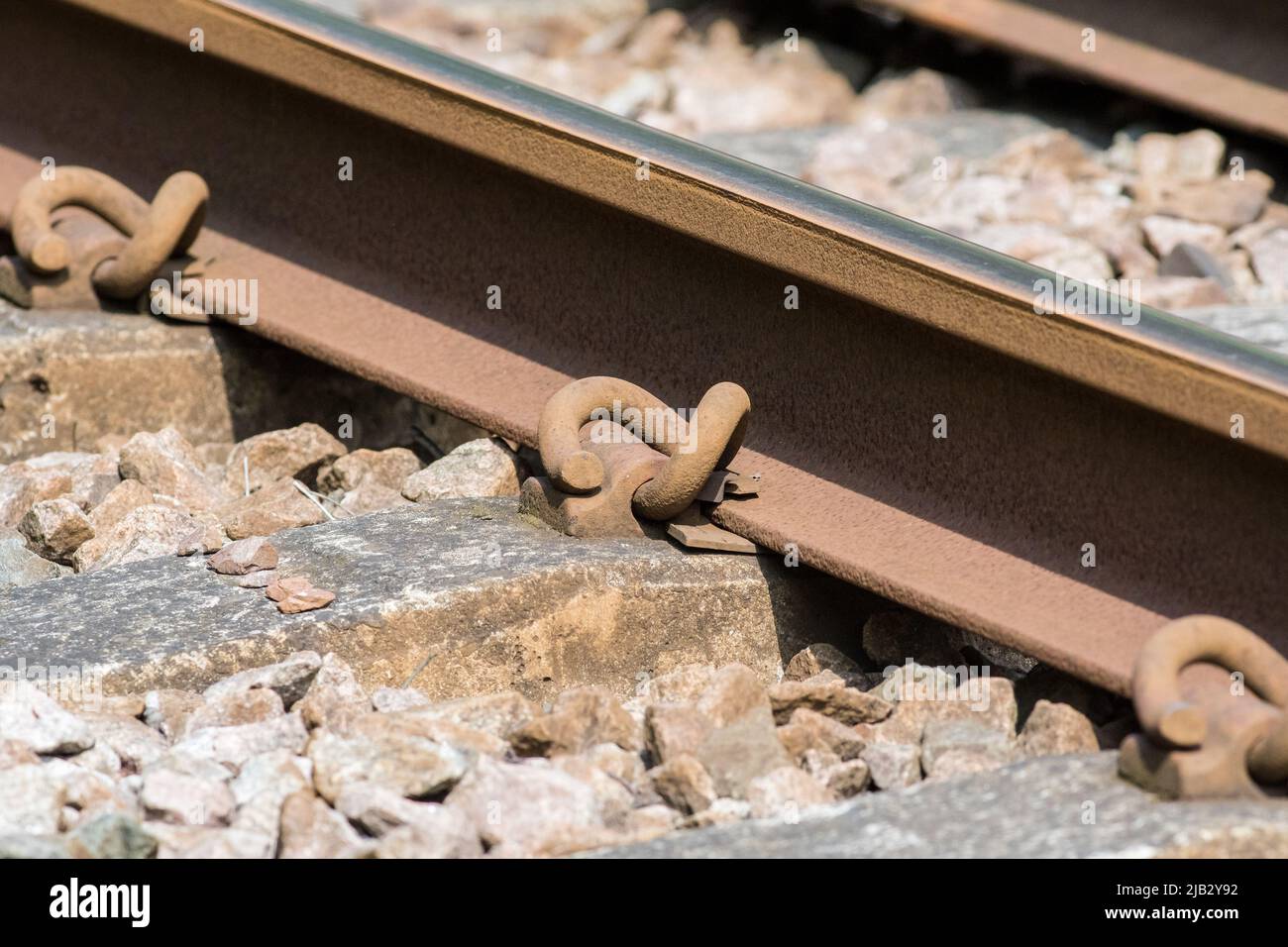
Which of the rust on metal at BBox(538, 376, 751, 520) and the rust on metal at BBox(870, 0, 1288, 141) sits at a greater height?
the rust on metal at BBox(870, 0, 1288, 141)

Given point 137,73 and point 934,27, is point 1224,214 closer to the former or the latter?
point 934,27

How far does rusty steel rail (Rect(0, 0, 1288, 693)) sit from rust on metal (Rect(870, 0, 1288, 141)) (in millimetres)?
3272

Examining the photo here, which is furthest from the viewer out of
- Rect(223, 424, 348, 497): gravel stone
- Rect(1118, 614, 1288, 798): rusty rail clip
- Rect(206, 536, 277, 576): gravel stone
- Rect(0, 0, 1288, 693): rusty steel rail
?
Rect(223, 424, 348, 497): gravel stone

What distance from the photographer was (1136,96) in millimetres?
6203

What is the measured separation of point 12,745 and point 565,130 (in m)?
1.58

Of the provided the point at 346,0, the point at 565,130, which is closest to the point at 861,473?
the point at 565,130

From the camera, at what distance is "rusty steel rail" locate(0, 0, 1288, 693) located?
2750 millimetres

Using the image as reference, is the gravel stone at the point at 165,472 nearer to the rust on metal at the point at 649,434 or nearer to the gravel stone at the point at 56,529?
the gravel stone at the point at 56,529

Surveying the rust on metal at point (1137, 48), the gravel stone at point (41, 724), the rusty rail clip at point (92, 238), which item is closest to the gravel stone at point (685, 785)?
the gravel stone at point (41, 724)

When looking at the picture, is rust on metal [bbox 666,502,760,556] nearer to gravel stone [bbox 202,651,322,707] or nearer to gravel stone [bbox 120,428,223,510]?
gravel stone [bbox 202,651,322,707]

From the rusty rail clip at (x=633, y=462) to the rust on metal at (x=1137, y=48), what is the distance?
3506mm

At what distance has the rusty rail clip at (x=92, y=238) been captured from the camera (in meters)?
3.77

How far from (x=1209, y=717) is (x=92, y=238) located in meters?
2.64

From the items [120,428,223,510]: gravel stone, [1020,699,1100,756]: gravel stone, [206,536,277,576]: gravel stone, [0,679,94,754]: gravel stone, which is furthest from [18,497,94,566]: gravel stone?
[1020,699,1100,756]: gravel stone
